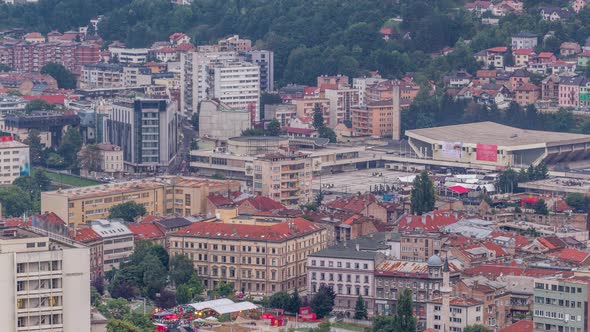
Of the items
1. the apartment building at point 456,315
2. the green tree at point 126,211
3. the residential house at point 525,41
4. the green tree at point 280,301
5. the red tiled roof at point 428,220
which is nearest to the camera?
the apartment building at point 456,315

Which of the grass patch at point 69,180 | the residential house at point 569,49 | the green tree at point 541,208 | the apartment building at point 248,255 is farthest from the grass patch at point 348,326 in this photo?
the residential house at point 569,49

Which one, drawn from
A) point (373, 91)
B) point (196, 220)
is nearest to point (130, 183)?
point (196, 220)

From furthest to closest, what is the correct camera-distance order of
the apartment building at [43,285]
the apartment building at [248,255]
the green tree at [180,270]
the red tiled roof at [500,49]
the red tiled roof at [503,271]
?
1. the red tiled roof at [500,49]
2. the apartment building at [248,255]
3. the green tree at [180,270]
4. the red tiled roof at [503,271]
5. the apartment building at [43,285]

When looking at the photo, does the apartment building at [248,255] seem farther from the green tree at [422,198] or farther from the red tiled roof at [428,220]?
the green tree at [422,198]

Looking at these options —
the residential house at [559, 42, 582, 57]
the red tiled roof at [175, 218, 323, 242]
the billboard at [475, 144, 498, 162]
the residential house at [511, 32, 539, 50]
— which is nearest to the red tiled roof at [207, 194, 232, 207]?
the red tiled roof at [175, 218, 323, 242]

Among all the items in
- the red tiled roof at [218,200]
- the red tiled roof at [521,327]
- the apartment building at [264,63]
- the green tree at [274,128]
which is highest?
the apartment building at [264,63]

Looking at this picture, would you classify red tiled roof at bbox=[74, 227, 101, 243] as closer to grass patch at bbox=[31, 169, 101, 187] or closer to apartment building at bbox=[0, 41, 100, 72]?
grass patch at bbox=[31, 169, 101, 187]
